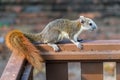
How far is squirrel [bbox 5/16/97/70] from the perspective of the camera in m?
1.98

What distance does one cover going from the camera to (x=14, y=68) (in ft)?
5.78

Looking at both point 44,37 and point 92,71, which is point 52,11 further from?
point 92,71

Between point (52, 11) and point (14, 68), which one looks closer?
point (14, 68)

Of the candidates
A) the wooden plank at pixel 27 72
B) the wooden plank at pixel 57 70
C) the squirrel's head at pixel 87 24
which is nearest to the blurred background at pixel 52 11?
the squirrel's head at pixel 87 24

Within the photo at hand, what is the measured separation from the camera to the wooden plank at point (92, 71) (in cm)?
203

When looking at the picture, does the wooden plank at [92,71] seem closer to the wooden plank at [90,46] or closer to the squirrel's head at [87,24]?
the wooden plank at [90,46]

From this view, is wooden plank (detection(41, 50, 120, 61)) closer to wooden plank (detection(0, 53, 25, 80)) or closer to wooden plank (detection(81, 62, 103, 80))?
wooden plank (detection(81, 62, 103, 80))

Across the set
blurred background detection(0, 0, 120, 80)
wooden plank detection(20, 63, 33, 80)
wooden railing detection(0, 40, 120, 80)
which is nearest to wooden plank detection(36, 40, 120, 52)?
wooden railing detection(0, 40, 120, 80)

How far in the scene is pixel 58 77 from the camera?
206 cm

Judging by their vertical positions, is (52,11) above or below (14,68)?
above

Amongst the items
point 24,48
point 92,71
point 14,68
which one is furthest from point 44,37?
point 14,68

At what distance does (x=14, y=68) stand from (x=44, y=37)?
41cm

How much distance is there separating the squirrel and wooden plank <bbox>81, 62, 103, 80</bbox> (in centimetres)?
11

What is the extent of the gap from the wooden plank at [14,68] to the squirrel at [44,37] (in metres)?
0.05
